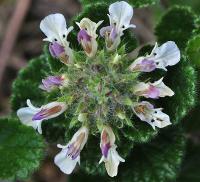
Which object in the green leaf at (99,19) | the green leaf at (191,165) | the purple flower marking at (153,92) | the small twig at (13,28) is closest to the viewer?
the purple flower marking at (153,92)

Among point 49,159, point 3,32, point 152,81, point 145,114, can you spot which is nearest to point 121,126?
point 145,114

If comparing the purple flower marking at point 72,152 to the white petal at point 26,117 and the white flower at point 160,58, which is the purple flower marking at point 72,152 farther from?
the white flower at point 160,58

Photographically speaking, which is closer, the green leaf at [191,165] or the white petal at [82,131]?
the white petal at [82,131]

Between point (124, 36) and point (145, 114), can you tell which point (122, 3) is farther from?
point (145, 114)

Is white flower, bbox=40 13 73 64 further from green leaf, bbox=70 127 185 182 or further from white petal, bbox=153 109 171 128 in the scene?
green leaf, bbox=70 127 185 182

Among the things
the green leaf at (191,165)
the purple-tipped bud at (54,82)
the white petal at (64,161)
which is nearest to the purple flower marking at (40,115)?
the purple-tipped bud at (54,82)

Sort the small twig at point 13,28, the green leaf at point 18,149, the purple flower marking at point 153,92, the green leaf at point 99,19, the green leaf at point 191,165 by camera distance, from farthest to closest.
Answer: the small twig at point 13,28 < the green leaf at point 191,165 < the green leaf at point 18,149 < the green leaf at point 99,19 < the purple flower marking at point 153,92
